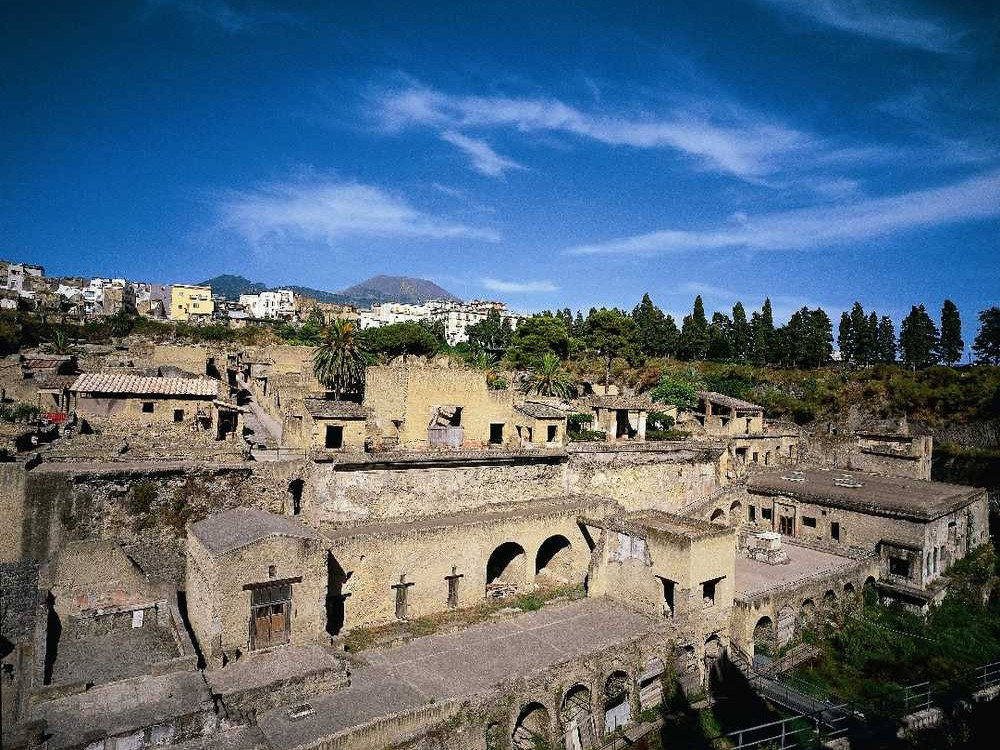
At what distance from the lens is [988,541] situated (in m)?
31.9

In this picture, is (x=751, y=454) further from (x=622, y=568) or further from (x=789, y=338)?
(x=789, y=338)

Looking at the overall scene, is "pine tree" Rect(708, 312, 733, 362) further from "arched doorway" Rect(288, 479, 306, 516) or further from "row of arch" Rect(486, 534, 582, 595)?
"arched doorway" Rect(288, 479, 306, 516)

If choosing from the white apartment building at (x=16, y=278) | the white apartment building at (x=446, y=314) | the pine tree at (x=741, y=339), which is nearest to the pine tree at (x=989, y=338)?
the pine tree at (x=741, y=339)

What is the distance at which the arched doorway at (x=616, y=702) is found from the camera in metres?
16.3

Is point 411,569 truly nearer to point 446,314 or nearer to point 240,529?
point 240,529

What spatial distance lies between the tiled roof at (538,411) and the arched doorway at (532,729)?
45.7 ft

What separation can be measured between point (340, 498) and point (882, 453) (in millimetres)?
32081

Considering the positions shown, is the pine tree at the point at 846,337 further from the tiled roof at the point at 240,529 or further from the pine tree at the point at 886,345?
the tiled roof at the point at 240,529

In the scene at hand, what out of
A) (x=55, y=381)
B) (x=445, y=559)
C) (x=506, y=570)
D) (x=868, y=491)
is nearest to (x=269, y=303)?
(x=55, y=381)

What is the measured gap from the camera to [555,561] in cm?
2317

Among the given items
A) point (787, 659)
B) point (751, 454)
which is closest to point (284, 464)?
point (787, 659)

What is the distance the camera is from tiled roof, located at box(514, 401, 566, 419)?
2798cm

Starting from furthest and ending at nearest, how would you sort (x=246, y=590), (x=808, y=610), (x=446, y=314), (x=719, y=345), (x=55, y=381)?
(x=446, y=314) → (x=719, y=345) → (x=55, y=381) → (x=808, y=610) → (x=246, y=590)

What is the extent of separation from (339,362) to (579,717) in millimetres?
26223
